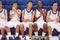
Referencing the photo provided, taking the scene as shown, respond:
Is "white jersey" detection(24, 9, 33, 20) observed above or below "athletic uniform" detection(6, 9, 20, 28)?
above

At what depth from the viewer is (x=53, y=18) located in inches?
71.1

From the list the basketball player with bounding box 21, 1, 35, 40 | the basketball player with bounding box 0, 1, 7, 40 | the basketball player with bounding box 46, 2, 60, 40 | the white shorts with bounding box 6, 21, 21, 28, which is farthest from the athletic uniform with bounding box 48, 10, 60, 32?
the basketball player with bounding box 0, 1, 7, 40

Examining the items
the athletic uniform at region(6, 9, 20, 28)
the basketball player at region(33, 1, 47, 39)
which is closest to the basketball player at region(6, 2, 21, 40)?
the athletic uniform at region(6, 9, 20, 28)

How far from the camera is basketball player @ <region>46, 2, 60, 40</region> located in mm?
1802

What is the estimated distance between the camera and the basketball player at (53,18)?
1.80 metres

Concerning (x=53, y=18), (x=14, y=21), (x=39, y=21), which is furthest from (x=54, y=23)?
(x=14, y=21)

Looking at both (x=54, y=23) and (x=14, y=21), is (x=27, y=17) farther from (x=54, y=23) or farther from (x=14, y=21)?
(x=54, y=23)

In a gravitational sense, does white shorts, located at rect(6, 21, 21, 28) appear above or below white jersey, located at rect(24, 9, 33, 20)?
below

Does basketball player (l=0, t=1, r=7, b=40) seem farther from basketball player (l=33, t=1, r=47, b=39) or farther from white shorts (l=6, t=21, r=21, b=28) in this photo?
basketball player (l=33, t=1, r=47, b=39)

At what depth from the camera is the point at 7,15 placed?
184 cm

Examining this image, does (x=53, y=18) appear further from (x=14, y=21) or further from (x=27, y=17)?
(x=14, y=21)

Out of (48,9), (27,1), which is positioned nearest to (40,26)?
(48,9)

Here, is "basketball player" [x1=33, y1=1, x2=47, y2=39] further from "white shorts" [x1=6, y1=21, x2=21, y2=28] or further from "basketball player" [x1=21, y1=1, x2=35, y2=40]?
"white shorts" [x1=6, y1=21, x2=21, y2=28]

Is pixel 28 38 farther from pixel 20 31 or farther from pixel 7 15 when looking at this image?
pixel 7 15
